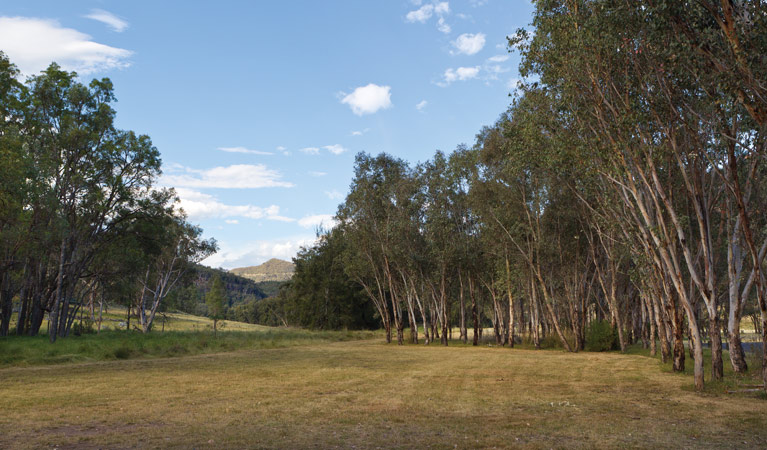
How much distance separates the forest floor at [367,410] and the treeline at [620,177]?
12.0ft

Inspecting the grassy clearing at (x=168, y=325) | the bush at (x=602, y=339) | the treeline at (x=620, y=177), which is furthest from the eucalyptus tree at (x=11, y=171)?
the bush at (x=602, y=339)

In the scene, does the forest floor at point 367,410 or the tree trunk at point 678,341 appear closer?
the forest floor at point 367,410

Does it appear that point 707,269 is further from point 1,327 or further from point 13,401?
point 1,327

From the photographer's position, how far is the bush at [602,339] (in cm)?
3719

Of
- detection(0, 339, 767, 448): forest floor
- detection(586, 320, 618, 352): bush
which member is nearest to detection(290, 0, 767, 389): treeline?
detection(586, 320, 618, 352): bush

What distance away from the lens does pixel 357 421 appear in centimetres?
1084

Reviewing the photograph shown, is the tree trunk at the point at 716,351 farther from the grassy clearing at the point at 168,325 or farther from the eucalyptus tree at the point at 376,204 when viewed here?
the grassy clearing at the point at 168,325

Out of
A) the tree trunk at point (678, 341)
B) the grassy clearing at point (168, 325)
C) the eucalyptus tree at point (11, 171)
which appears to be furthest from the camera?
the grassy clearing at point (168, 325)

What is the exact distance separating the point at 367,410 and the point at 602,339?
30.4 m

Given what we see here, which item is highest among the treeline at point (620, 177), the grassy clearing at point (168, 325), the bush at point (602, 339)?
the treeline at point (620, 177)

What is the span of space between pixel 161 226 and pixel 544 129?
33.5 metres

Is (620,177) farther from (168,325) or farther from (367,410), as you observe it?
(168,325)

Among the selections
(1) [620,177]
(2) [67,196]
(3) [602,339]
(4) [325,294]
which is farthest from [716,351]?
(4) [325,294]

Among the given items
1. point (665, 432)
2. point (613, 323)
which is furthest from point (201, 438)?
point (613, 323)
